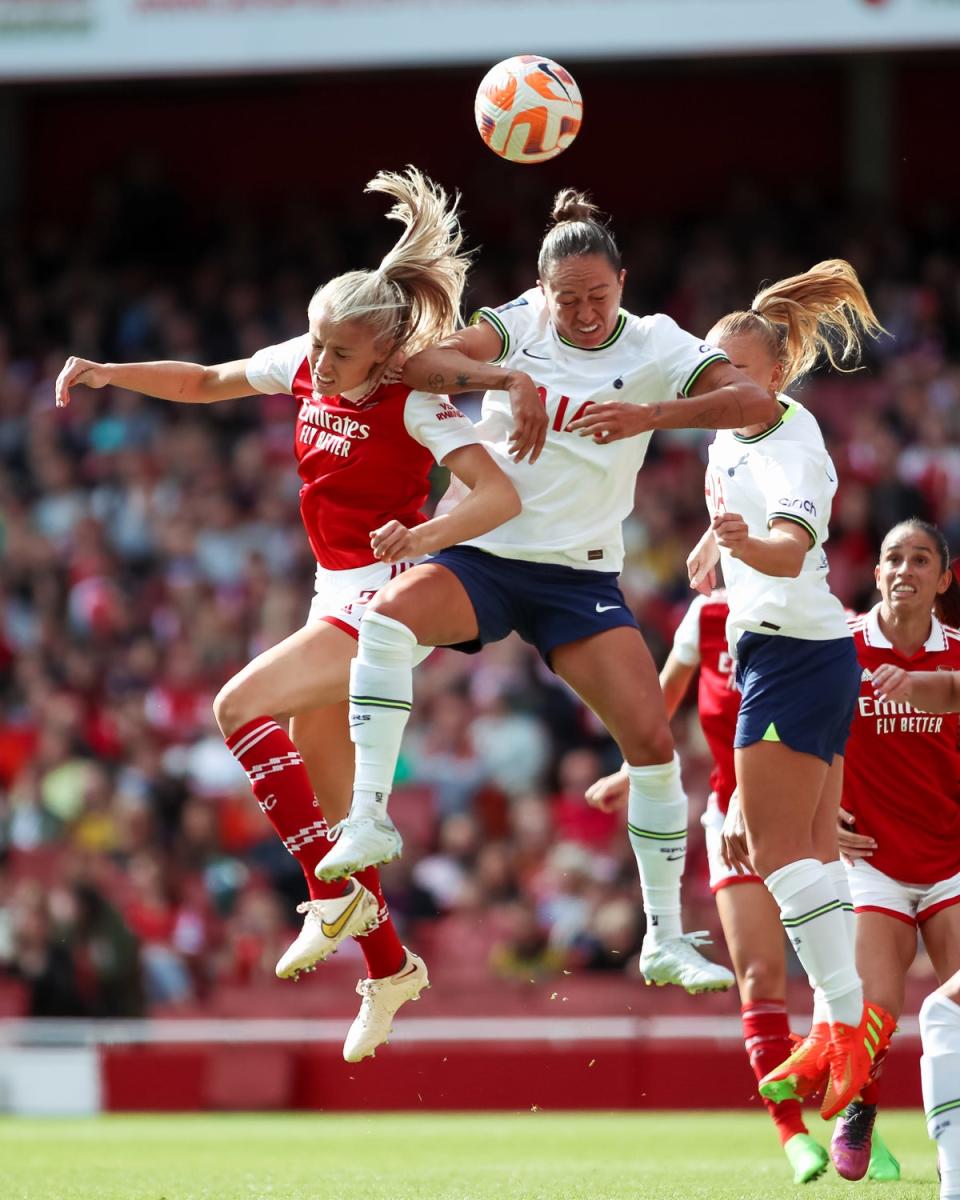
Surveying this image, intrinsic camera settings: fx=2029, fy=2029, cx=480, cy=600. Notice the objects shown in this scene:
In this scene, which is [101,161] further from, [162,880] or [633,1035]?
[633,1035]

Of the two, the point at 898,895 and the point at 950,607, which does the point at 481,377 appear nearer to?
the point at 950,607

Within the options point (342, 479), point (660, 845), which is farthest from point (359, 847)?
point (342, 479)

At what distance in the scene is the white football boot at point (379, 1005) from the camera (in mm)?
7176

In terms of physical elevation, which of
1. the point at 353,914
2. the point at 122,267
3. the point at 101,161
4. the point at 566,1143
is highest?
the point at 101,161

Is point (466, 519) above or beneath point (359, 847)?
above

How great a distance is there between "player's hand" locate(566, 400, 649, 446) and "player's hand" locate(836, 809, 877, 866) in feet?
6.62

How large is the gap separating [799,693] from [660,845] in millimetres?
730

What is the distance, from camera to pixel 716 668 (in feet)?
26.7

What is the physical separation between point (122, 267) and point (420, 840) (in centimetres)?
868

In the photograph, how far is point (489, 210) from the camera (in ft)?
68.3

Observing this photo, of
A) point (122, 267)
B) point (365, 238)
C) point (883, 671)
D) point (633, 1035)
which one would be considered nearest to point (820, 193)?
point (365, 238)

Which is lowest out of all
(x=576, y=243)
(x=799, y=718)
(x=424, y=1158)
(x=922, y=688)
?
(x=424, y=1158)

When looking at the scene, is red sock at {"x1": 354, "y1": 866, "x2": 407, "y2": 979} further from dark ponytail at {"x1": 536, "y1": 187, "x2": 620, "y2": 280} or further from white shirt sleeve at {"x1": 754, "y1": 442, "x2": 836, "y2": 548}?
dark ponytail at {"x1": 536, "y1": 187, "x2": 620, "y2": 280}

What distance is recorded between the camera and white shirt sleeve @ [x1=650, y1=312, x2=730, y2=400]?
665 centimetres
